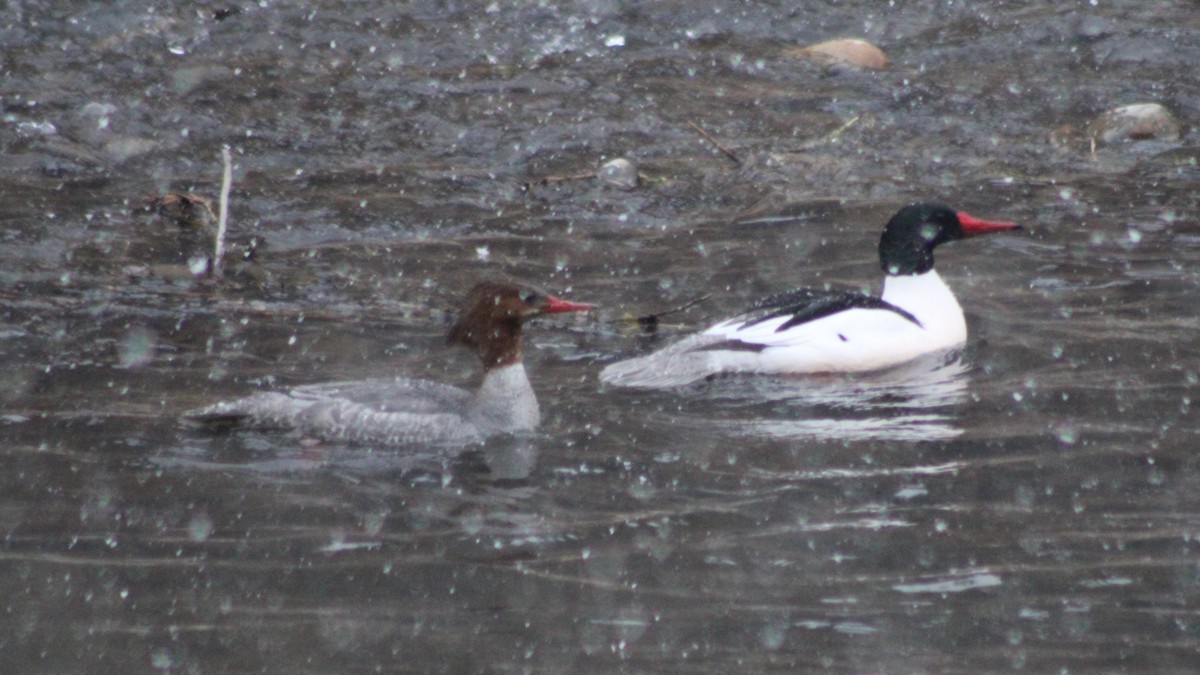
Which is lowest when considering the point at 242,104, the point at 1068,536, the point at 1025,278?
the point at 1068,536

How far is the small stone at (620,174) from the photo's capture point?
12633 mm

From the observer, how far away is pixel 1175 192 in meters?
12.1

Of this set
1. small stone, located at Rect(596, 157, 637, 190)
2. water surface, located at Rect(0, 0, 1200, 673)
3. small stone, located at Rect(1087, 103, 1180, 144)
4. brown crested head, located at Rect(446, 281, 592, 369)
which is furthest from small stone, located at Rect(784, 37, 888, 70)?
brown crested head, located at Rect(446, 281, 592, 369)

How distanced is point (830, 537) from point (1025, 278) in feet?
14.4

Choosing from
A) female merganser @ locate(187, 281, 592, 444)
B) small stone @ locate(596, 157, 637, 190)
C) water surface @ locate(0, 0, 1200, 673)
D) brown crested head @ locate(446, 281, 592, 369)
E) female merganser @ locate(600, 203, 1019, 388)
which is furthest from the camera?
small stone @ locate(596, 157, 637, 190)

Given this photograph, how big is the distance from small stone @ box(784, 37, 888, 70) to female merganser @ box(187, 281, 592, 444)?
786 centimetres

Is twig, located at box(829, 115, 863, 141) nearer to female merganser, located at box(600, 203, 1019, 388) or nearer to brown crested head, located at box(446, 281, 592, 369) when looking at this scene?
female merganser, located at box(600, 203, 1019, 388)

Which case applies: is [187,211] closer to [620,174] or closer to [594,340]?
[620,174]

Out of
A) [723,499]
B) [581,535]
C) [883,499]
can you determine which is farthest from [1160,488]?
[581,535]

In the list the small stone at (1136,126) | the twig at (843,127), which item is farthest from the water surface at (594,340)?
the small stone at (1136,126)

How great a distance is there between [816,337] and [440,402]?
2315 millimetres

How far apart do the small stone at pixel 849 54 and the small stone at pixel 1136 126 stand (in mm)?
2447

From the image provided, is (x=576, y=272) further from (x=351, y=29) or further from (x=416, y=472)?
(x=351, y=29)

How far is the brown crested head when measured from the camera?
8.43m
